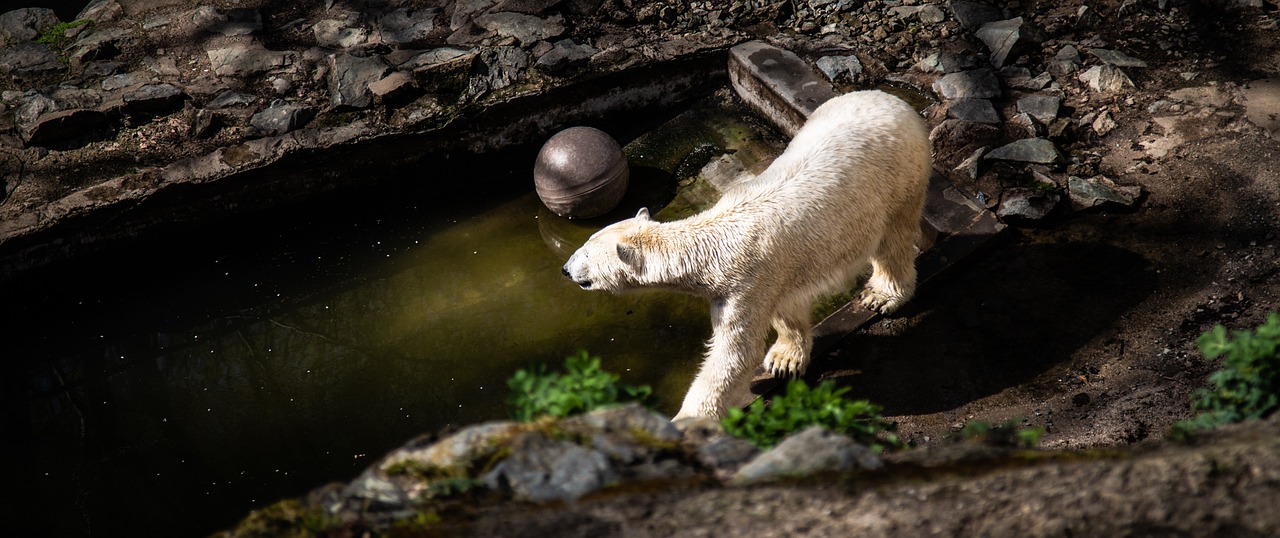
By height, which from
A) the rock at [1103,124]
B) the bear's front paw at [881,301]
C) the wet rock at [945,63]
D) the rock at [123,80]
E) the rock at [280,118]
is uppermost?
the rock at [123,80]

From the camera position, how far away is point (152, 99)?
288 inches

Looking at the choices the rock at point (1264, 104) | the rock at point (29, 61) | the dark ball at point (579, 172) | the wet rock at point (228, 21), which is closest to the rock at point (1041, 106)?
the rock at point (1264, 104)

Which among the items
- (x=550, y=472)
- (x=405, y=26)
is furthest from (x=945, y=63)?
(x=550, y=472)

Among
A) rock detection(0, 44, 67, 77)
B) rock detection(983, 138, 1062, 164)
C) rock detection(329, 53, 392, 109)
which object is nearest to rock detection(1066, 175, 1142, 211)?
rock detection(983, 138, 1062, 164)

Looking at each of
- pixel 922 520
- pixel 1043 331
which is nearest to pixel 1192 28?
pixel 1043 331

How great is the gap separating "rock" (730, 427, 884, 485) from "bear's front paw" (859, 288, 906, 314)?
9.75 feet

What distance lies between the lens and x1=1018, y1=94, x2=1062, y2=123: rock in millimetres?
6875

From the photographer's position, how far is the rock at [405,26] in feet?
26.3

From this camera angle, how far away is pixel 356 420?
588 cm

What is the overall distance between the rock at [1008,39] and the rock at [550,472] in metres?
5.92

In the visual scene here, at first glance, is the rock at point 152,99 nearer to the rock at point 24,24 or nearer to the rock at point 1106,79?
the rock at point 24,24

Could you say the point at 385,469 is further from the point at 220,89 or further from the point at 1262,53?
the point at 1262,53

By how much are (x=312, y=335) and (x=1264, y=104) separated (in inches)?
288

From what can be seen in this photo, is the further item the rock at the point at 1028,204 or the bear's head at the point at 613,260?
the rock at the point at 1028,204
